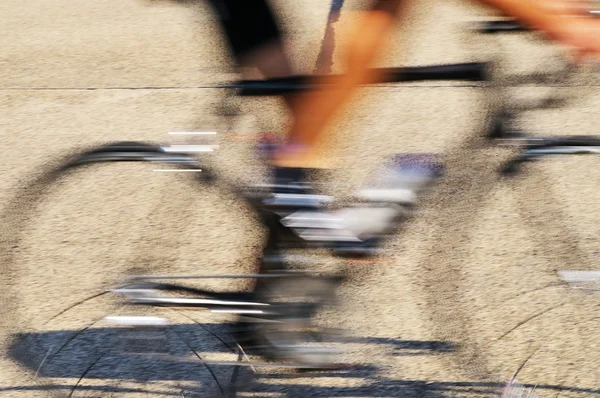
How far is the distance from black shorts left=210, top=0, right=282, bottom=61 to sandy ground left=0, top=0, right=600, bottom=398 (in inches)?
13.7

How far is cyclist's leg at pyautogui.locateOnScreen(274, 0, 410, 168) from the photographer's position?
2537 millimetres

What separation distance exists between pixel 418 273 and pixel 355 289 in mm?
291

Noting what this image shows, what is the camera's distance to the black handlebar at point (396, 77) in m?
2.57

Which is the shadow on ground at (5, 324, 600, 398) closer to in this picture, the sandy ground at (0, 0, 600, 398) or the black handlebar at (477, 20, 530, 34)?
the sandy ground at (0, 0, 600, 398)

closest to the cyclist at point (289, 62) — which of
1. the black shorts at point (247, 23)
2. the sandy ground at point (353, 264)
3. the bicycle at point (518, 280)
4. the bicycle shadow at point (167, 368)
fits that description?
the black shorts at point (247, 23)

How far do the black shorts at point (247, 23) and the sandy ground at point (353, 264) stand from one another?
348mm

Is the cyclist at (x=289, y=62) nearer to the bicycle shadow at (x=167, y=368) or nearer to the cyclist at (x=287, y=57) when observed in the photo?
the cyclist at (x=287, y=57)

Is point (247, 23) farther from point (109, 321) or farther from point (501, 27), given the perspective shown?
point (109, 321)

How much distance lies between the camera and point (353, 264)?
2.92 m

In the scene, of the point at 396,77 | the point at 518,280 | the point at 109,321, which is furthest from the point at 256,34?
the point at 518,280

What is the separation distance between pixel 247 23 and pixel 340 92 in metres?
0.32

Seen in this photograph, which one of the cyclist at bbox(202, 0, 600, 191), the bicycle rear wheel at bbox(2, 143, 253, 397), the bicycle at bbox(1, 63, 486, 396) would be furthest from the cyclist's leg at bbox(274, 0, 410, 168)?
the bicycle rear wheel at bbox(2, 143, 253, 397)

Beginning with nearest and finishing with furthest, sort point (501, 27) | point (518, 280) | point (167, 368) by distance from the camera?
point (501, 27) → point (167, 368) → point (518, 280)

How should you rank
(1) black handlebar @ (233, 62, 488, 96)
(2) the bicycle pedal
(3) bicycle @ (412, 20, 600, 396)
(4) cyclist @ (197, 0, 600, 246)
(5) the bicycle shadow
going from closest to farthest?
1. (4) cyclist @ (197, 0, 600, 246)
2. (1) black handlebar @ (233, 62, 488, 96)
3. (2) the bicycle pedal
4. (3) bicycle @ (412, 20, 600, 396)
5. (5) the bicycle shadow
